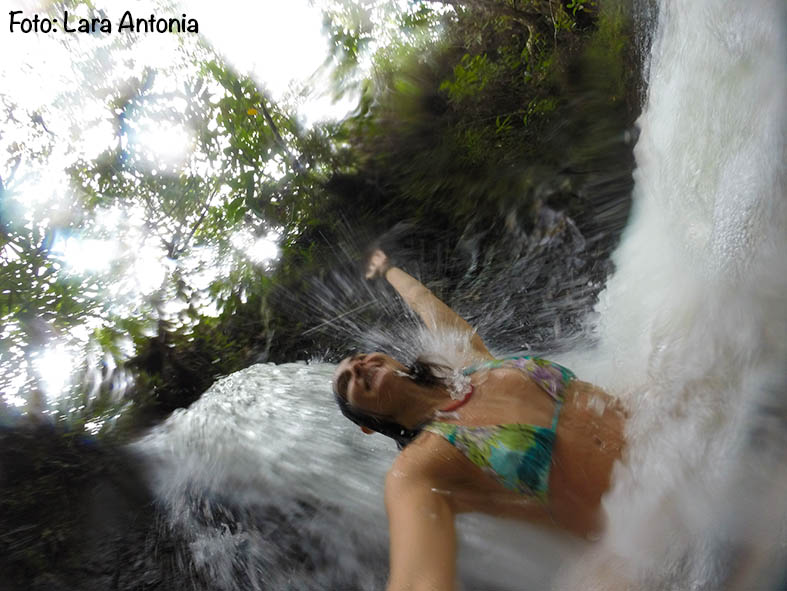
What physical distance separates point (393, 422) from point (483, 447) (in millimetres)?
441

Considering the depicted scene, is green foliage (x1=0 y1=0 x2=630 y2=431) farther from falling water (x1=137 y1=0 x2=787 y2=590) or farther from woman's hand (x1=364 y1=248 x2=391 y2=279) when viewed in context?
falling water (x1=137 y1=0 x2=787 y2=590)

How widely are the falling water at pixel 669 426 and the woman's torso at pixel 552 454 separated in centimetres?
7

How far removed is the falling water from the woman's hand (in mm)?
1252

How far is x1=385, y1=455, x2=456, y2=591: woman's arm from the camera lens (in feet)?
3.98

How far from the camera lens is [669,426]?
142 centimetres

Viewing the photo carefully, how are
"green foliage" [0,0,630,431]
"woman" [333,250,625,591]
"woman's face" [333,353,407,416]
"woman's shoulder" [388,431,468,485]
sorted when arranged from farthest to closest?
"green foliage" [0,0,630,431] < "woman's face" [333,353,407,416] < "woman's shoulder" [388,431,468,485] < "woman" [333,250,625,591]

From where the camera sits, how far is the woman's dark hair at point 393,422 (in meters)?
1.89

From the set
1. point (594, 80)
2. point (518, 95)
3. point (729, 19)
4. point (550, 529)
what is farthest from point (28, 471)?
point (594, 80)

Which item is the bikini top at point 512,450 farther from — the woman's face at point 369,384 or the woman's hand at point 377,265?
the woman's hand at point 377,265

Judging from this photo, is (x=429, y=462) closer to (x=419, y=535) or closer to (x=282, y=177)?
(x=419, y=535)

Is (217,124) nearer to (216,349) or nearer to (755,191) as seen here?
(216,349)

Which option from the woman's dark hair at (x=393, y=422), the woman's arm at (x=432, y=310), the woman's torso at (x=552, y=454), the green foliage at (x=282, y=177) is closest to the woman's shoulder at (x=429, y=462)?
the woman's torso at (x=552, y=454)

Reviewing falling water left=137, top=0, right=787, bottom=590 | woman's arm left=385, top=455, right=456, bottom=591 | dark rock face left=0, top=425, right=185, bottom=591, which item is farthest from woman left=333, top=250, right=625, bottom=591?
dark rock face left=0, top=425, right=185, bottom=591

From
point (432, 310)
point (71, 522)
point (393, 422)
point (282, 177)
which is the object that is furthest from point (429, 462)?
point (282, 177)
